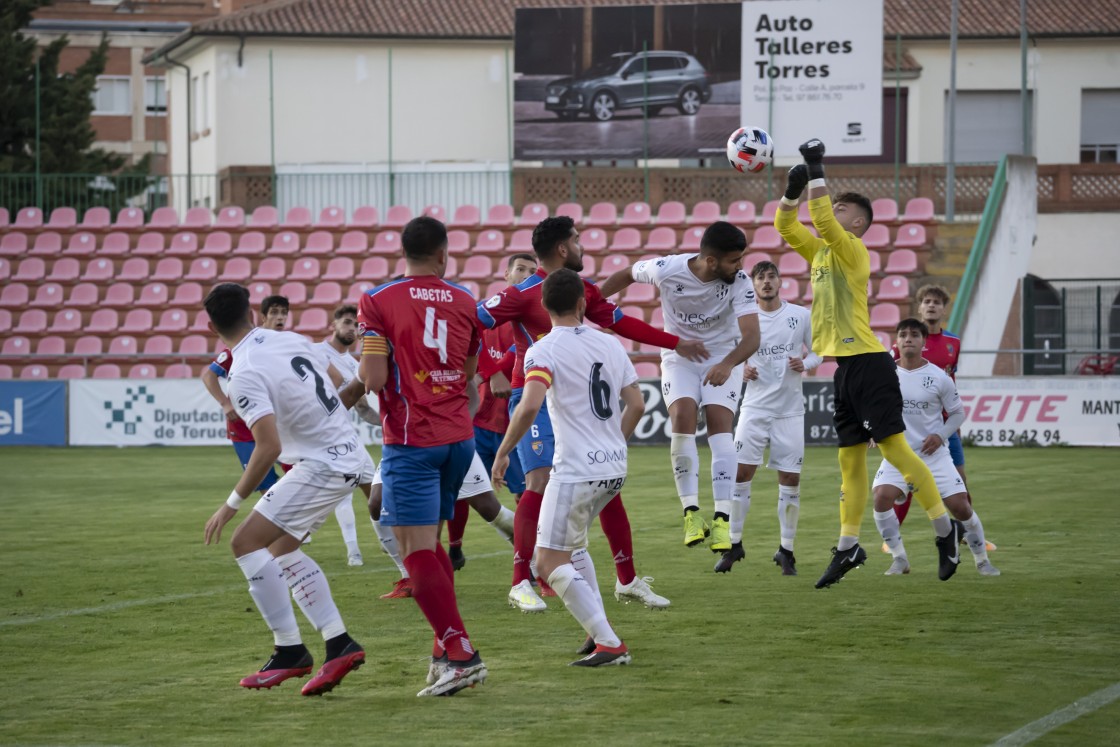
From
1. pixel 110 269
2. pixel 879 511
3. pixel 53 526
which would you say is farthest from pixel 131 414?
pixel 879 511

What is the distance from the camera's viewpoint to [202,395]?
24328mm

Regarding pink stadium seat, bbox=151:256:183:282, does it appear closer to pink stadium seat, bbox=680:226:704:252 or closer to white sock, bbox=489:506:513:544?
pink stadium seat, bbox=680:226:704:252

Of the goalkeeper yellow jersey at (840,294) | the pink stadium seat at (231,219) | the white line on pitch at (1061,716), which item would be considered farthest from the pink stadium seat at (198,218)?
the white line on pitch at (1061,716)

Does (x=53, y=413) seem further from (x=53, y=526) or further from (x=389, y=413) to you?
(x=389, y=413)

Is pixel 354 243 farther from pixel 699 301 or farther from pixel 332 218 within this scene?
pixel 699 301

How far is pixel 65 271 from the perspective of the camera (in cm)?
2956

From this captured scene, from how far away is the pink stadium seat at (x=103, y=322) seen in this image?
92.8ft

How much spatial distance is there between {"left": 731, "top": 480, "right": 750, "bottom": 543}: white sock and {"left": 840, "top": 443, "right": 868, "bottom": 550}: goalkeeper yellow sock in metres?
1.24

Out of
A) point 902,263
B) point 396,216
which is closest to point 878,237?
point 902,263

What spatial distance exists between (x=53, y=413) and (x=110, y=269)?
5.23 metres

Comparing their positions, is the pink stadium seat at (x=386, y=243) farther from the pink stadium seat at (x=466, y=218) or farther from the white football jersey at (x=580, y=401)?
the white football jersey at (x=580, y=401)

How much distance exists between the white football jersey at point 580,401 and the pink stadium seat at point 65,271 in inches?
955

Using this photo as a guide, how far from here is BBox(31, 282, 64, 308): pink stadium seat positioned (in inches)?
1140

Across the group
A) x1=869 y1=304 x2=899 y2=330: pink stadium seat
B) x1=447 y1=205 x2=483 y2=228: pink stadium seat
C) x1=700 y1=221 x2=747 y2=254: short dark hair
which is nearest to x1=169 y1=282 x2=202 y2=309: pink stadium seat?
x1=447 y1=205 x2=483 y2=228: pink stadium seat
